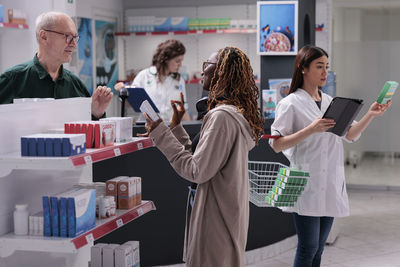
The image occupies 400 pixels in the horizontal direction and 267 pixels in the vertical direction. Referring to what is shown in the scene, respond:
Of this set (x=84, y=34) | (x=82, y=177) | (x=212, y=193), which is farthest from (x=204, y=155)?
(x=84, y=34)

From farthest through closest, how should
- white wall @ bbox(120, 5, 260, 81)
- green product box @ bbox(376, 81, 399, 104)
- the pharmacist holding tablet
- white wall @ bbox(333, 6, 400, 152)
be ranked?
white wall @ bbox(120, 5, 260, 81) < white wall @ bbox(333, 6, 400, 152) < the pharmacist holding tablet < green product box @ bbox(376, 81, 399, 104)

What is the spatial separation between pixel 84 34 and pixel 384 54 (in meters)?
4.22

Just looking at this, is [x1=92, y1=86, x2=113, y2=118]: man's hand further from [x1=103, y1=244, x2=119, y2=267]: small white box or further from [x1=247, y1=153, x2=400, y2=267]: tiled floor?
[x1=247, y1=153, x2=400, y2=267]: tiled floor

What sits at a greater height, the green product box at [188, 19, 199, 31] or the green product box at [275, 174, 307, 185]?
the green product box at [188, 19, 199, 31]

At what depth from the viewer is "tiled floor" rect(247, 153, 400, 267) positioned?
537cm

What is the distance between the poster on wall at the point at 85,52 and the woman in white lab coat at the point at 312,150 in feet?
15.1

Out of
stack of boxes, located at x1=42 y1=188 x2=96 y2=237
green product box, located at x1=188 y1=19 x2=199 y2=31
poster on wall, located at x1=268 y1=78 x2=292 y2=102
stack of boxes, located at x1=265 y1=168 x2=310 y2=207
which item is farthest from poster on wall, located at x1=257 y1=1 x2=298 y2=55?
stack of boxes, located at x1=42 y1=188 x2=96 y2=237

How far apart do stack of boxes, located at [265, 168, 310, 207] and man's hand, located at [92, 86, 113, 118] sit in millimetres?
1107

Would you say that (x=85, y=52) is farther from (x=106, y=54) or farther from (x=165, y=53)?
(x=165, y=53)

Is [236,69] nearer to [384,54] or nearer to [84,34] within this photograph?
[84,34]

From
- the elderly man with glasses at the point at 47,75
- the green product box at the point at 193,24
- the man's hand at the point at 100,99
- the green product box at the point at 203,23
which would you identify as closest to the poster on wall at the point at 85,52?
the green product box at the point at 193,24

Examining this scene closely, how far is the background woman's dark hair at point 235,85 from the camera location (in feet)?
9.34

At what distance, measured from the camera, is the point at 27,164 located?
2465mm

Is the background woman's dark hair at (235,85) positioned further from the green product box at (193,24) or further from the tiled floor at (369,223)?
the green product box at (193,24)
